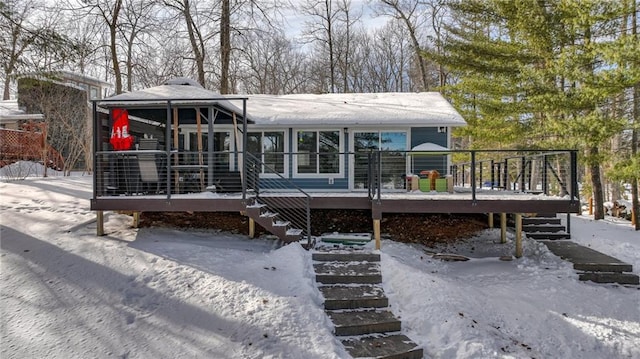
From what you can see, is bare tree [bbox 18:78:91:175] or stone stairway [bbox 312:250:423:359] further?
bare tree [bbox 18:78:91:175]

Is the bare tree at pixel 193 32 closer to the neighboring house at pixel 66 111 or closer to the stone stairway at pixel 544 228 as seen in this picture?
the neighboring house at pixel 66 111

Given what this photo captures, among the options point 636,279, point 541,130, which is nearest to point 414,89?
point 541,130

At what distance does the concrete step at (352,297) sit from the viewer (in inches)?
226

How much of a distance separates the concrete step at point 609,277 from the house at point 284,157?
1220 millimetres

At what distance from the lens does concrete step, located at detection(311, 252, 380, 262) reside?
7172 mm

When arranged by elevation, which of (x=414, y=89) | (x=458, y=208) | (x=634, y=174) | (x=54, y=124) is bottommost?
(x=458, y=208)

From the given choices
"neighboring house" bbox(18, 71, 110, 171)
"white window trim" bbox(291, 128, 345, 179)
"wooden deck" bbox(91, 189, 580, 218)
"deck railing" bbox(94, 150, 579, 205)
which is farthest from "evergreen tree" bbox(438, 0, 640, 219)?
"neighboring house" bbox(18, 71, 110, 171)

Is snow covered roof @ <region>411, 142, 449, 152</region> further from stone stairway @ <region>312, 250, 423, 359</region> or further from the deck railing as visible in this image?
stone stairway @ <region>312, 250, 423, 359</region>

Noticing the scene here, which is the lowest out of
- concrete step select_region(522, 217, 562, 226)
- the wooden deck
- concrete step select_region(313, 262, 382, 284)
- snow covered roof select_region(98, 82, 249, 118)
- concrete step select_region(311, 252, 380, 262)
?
concrete step select_region(313, 262, 382, 284)

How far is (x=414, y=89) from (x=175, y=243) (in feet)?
76.2

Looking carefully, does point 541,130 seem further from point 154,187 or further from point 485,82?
point 154,187

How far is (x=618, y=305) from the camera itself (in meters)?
6.23

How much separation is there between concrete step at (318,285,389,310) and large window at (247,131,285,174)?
543 centimetres

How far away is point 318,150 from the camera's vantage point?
35.9 ft
